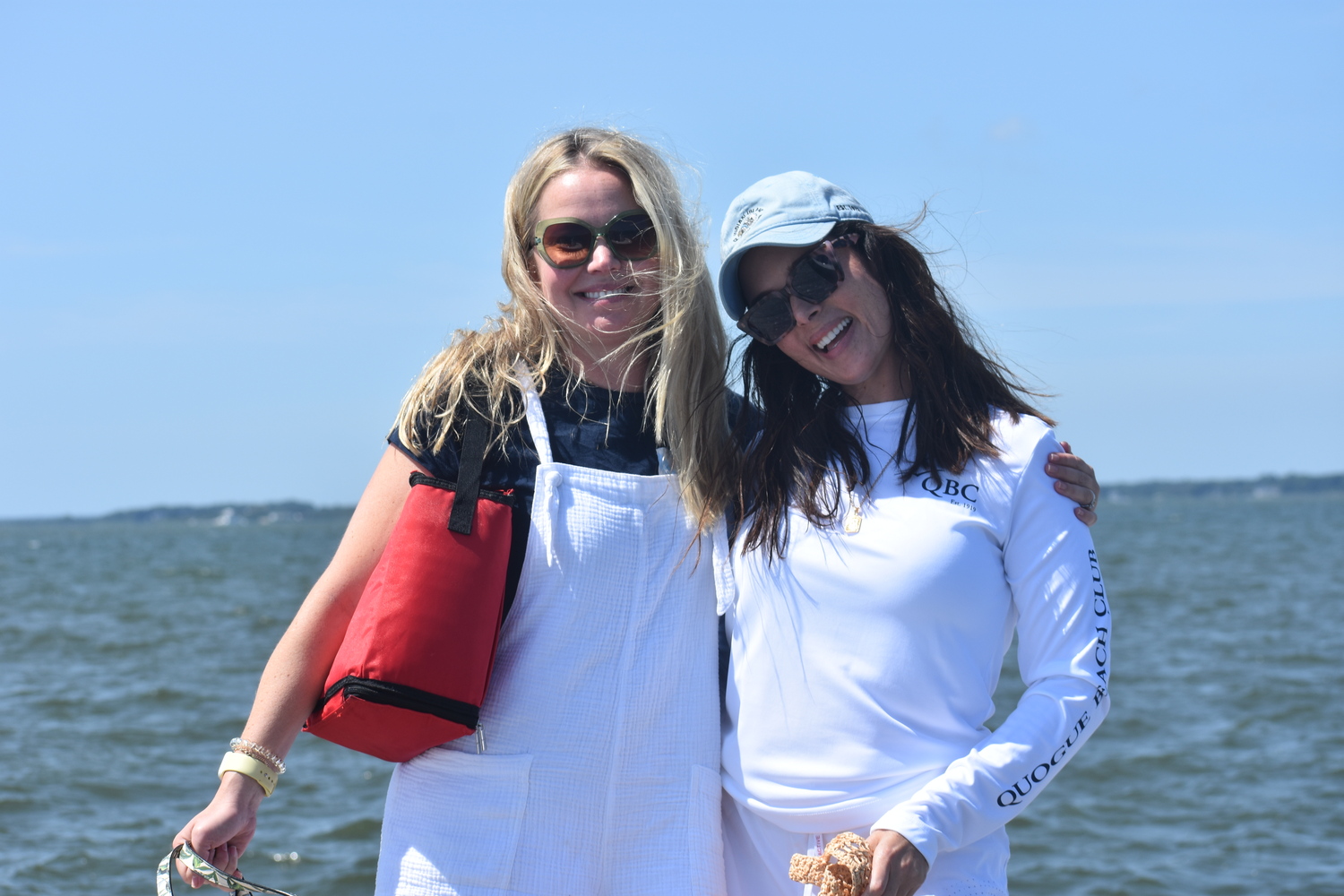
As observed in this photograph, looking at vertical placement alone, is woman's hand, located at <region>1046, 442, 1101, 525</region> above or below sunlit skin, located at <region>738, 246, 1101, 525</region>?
below

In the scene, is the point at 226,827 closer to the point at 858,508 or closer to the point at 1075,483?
the point at 858,508

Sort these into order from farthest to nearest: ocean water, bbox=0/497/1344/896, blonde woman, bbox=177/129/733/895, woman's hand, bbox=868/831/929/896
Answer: ocean water, bbox=0/497/1344/896, blonde woman, bbox=177/129/733/895, woman's hand, bbox=868/831/929/896

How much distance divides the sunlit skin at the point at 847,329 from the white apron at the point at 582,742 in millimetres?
537

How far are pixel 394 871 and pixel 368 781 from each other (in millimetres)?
8241

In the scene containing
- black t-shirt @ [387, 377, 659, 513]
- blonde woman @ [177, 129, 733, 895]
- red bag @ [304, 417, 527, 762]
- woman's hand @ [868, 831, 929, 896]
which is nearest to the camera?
woman's hand @ [868, 831, 929, 896]

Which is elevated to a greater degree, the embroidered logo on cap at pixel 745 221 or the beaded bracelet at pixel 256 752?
the embroidered logo on cap at pixel 745 221

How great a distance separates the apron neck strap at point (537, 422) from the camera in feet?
8.60

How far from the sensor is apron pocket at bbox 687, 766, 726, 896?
2.46 metres

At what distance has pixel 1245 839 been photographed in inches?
332

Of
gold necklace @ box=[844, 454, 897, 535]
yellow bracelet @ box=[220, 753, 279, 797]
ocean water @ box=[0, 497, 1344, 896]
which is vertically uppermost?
gold necklace @ box=[844, 454, 897, 535]

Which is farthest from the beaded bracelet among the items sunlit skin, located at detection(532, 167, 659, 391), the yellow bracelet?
sunlit skin, located at detection(532, 167, 659, 391)

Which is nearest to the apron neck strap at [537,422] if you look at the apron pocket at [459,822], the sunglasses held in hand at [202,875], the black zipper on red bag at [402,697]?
the black zipper on red bag at [402,697]

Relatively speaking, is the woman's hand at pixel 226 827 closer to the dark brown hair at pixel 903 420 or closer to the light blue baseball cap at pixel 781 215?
the dark brown hair at pixel 903 420

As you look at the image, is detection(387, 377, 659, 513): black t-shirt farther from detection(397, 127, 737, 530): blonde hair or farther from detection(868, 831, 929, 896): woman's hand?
detection(868, 831, 929, 896): woman's hand
